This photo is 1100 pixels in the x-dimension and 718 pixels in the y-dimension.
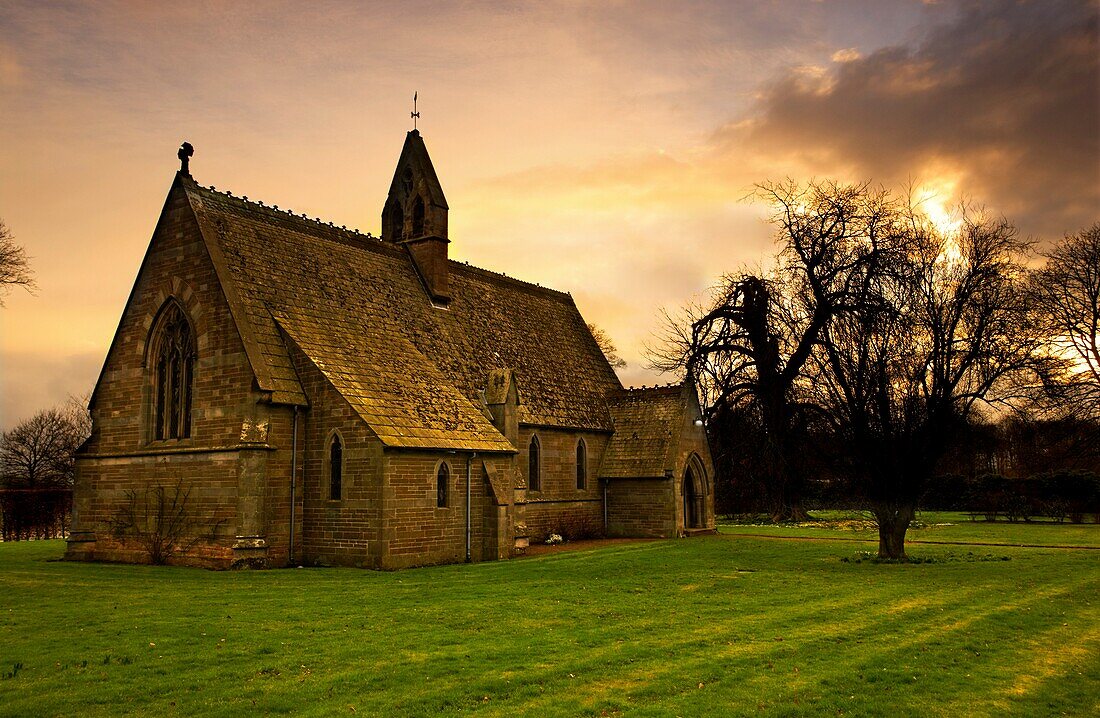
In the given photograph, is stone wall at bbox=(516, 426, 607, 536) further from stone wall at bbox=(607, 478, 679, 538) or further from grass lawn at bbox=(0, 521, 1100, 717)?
grass lawn at bbox=(0, 521, 1100, 717)

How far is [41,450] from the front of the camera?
81812 millimetres

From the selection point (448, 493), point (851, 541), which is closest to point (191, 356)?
point (448, 493)

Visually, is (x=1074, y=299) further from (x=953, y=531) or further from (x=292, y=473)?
(x=292, y=473)

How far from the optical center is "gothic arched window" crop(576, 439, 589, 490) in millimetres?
38438

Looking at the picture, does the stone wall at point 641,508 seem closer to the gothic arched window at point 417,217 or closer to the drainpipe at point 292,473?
the gothic arched window at point 417,217

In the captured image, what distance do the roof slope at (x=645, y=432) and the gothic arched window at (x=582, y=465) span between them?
2.90ft

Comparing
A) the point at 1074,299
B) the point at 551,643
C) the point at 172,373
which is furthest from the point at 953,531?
the point at 172,373

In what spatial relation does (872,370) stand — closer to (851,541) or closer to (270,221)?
(851,541)

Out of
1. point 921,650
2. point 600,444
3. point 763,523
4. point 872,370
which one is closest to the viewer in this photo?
point 921,650

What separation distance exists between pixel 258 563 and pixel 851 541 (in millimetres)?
24005

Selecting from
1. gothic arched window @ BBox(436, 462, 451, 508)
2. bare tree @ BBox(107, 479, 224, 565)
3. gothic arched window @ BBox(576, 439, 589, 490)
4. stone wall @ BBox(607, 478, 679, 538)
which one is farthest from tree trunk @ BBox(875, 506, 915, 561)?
bare tree @ BBox(107, 479, 224, 565)

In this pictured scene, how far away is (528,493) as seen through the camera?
3484 cm

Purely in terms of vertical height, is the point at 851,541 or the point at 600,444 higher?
the point at 600,444

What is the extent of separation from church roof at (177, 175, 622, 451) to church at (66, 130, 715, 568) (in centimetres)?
8
